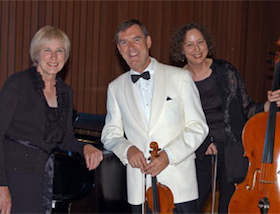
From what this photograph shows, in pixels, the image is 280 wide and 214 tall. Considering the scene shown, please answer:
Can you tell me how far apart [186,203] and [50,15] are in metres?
2.67

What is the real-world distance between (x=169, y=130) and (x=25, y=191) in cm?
89

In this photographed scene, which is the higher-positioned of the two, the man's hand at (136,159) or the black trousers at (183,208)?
the man's hand at (136,159)

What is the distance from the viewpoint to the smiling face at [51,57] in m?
2.89

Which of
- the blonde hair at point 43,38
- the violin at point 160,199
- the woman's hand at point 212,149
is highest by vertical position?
the blonde hair at point 43,38

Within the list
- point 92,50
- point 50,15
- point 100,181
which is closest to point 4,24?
point 50,15

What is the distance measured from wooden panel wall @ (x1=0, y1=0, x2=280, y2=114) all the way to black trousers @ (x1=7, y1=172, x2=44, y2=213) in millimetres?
2068

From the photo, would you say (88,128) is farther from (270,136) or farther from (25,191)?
(270,136)

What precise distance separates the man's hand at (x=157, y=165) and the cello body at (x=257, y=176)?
52cm

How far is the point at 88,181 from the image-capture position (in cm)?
329

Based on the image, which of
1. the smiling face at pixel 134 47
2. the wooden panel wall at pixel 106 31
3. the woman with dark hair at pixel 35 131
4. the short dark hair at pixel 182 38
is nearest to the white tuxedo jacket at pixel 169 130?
the smiling face at pixel 134 47

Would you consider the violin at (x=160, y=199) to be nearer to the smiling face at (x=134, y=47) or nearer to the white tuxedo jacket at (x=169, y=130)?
the white tuxedo jacket at (x=169, y=130)

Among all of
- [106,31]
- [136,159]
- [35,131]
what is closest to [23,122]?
[35,131]

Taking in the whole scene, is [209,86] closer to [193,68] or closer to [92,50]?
[193,68]

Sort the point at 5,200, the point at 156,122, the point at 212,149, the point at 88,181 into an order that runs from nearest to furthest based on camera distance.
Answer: the point at 5,200, the point at 156,122, the point at 88,181, the point at 212,149
